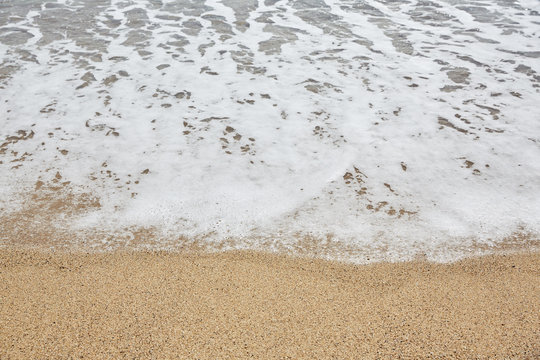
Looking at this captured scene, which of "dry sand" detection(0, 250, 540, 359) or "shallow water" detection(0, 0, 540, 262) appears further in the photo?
"shallow water" detection(0, 0, 540, 262)

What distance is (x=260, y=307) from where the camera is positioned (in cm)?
226

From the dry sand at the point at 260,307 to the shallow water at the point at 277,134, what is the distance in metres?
0.25

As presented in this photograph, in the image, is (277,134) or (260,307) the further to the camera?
(277,134)

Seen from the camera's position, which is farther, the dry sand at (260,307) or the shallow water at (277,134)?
the shallow water at (277,134)

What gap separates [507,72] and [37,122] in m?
6.21

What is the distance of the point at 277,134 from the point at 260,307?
7.54ft

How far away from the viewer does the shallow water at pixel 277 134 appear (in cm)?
305

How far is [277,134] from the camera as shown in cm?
420

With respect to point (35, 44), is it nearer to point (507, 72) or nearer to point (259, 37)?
point (259, 37)

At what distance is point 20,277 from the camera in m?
2.47

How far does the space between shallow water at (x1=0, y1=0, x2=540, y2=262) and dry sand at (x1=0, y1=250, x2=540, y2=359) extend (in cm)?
25

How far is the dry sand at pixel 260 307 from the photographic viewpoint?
2.03 m

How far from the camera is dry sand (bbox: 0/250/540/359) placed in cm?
203

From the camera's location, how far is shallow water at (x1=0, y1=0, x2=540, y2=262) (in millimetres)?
3051
